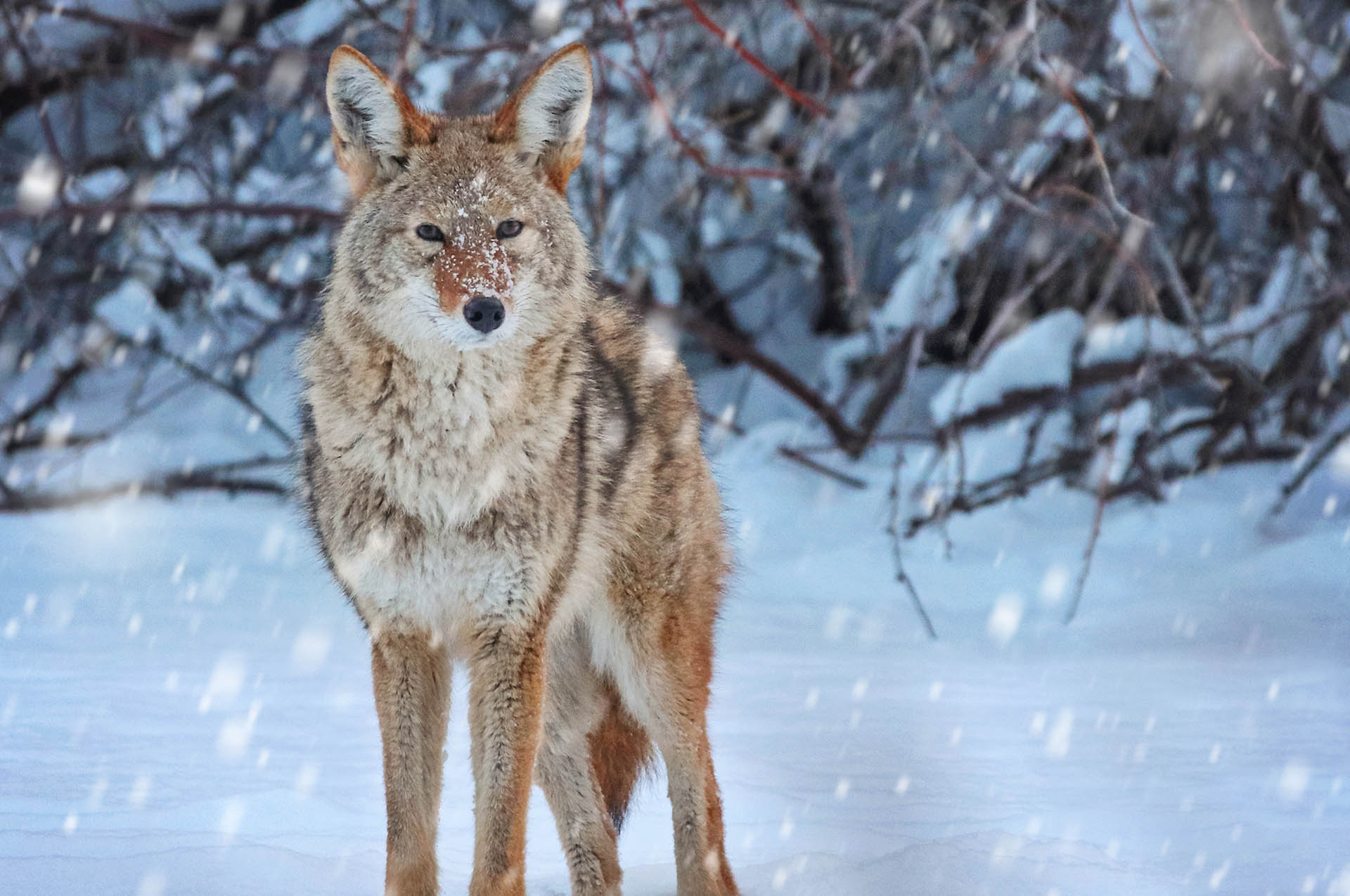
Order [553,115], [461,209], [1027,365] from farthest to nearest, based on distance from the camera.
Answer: [1027,365], [553,115], [461,209]

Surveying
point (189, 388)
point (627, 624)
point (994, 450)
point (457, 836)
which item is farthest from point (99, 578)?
point (994, 450)

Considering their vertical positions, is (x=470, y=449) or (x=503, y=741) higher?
(x=470, y=449)

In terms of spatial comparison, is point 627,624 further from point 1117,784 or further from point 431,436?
point 1117,784

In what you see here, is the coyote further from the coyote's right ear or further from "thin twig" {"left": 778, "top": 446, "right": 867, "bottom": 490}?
"thin twig" {"left": 778, "top": 446, "right": 867, "bottom": 490}

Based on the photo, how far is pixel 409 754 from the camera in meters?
2.85

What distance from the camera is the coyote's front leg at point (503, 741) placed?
2.77 metres

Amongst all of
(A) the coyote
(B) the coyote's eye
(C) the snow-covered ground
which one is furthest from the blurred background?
(B) the coyote's eye

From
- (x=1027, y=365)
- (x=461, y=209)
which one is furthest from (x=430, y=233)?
(x=1027, y=365)

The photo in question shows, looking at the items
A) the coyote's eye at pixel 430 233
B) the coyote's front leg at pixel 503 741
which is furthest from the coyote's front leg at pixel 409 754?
the coyote's eye at pixel 430 233

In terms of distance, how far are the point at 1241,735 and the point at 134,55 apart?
21.9ft

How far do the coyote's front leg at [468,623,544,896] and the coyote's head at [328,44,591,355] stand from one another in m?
0.68

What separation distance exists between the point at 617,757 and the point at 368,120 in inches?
72.8

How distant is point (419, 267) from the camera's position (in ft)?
9.07

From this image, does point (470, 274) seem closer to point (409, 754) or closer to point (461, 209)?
point (461, 209)
